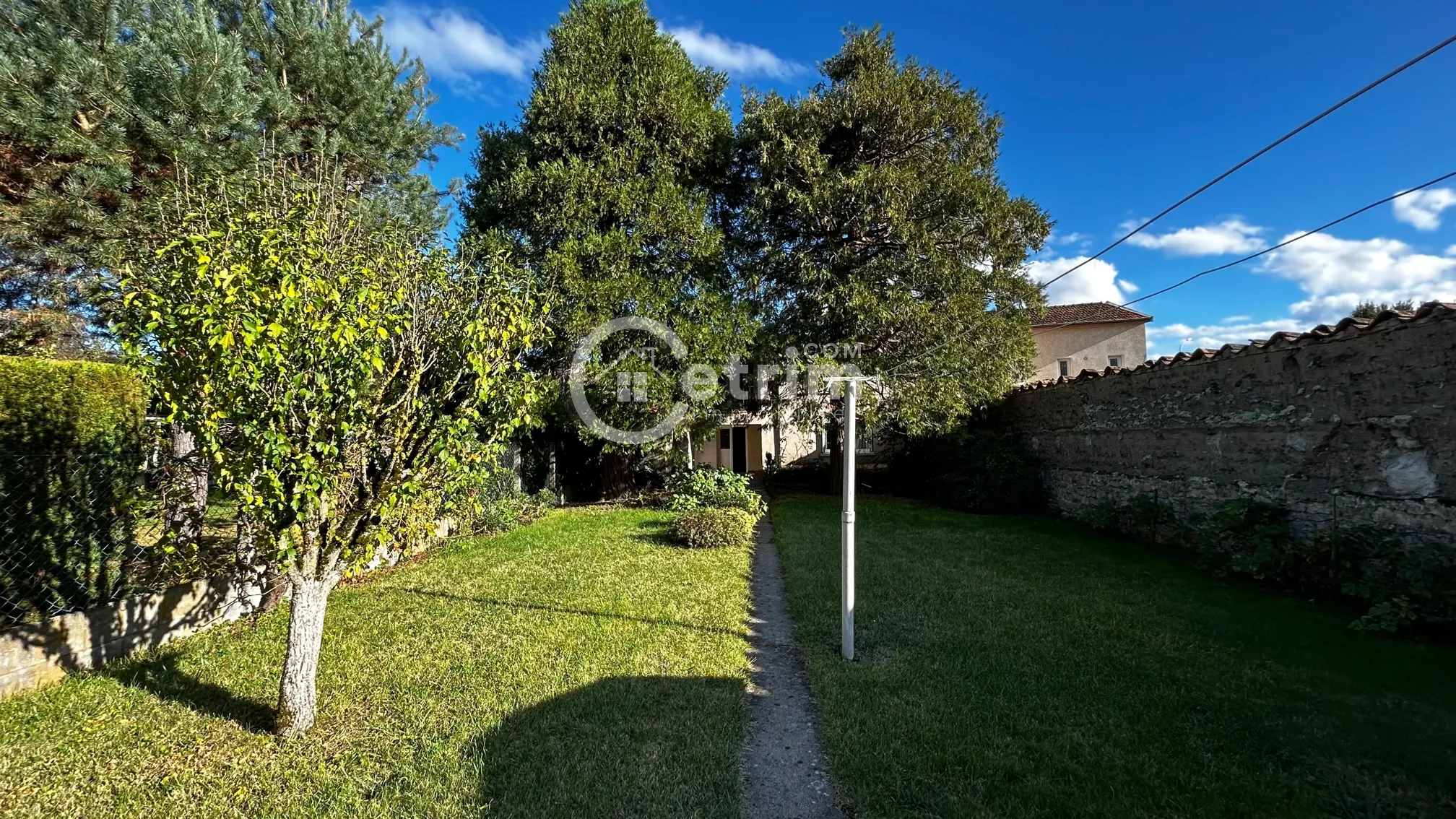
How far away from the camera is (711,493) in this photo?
468 inches

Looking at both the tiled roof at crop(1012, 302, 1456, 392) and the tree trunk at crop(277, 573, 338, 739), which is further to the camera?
the tiled roof at crop(1012, 302, 1456, 392)

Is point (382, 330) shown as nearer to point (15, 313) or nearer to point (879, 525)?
point (879, 525)

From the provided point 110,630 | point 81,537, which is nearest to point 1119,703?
point 110,630

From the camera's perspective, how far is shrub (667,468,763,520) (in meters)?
11.5

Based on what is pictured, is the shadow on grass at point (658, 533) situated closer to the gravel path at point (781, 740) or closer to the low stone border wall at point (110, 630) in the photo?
the gravel path at point (781, 740)

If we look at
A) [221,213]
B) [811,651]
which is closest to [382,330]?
[221,213]

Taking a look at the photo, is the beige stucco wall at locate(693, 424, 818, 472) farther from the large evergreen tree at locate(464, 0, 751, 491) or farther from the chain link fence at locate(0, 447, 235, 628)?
the chain link fence at locate(0, 447, 235, 628)

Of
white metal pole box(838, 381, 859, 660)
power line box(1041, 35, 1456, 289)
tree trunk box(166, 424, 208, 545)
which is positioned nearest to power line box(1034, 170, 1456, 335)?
power line box(1041, 35, 1456, 289)

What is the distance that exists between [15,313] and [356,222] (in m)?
9.53

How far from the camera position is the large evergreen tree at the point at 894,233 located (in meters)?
12.1

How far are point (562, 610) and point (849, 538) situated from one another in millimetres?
2939

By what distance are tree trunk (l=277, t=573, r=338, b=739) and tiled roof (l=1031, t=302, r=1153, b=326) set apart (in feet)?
79.8

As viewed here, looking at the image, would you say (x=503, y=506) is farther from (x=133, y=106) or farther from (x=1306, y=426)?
(x=1306, y=426)

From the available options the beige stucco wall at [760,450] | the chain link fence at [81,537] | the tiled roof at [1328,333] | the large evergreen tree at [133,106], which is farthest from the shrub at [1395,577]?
the beige stucco wall at [760,450]
